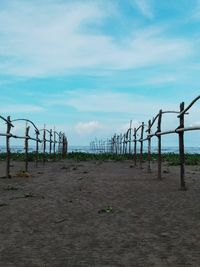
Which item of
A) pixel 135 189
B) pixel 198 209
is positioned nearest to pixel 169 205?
pixel 198 209

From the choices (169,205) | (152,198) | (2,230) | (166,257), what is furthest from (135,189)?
(166,257)

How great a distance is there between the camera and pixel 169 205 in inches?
262

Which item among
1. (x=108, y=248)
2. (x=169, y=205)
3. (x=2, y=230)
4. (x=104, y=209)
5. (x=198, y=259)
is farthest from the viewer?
(x=169, y=205)

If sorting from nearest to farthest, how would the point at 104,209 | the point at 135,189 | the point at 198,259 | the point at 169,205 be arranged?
the point at 198,259
the point at 104,209
the point at 169,205
the point at 135,189

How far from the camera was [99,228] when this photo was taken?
503cm

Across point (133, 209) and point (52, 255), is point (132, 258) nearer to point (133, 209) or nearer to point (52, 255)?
point (52, 255)

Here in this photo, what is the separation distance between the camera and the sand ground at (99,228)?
3857 mm

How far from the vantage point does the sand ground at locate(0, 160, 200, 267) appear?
3.86 meters

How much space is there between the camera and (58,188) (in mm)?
9023

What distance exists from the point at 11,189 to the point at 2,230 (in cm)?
398

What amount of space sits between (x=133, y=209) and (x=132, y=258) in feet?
8.11

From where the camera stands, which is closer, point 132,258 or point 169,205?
point 132,258

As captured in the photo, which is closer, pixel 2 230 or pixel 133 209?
pixel 2 230

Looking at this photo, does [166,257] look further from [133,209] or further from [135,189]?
[135,189]
